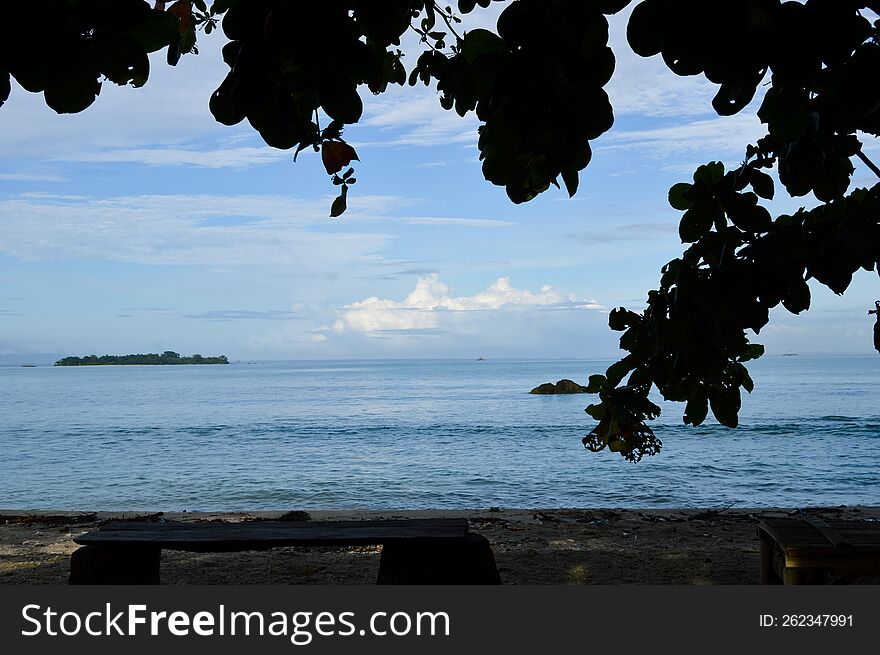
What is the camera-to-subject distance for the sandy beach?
652 centimetres

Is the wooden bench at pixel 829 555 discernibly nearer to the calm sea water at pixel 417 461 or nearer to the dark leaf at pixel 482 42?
the dark leaf at pixel 482 42

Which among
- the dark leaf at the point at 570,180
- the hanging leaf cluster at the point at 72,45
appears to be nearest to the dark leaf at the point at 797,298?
the dark leaf at the point at 570,180

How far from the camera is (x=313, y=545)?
174 inches

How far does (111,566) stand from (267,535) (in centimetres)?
102

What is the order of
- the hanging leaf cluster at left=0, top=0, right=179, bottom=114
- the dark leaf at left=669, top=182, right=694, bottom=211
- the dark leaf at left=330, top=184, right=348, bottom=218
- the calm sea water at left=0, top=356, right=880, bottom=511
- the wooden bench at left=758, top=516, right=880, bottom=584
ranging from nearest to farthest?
the hanging leaf cluster at left=0, top=0, right=179, bottom=114 → the dark leaf at left=330, top=184, right=348, bottom=218 → the dark leaf at left=669, top=182, right=694, bottom=211 → the wooden bench at left=758, top=516, right=880, bottom=584 → the calm sea water at left=0, top=356, right=880, bottom=511

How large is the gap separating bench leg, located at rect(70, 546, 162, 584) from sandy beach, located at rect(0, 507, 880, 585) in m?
1.75

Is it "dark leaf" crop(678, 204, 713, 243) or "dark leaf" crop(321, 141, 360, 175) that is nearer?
"dark leaf" crop(321, 141, 360, 175)

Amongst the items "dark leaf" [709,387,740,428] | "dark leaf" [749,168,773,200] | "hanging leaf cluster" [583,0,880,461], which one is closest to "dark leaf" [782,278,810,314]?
"hanging leaf cluster" [583,0,880,461]

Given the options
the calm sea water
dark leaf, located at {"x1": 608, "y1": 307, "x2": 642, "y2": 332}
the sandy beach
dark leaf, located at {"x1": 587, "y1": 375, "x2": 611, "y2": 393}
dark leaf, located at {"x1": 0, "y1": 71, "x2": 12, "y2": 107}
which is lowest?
the calm sea water

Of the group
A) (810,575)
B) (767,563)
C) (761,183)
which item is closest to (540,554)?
(767,563)

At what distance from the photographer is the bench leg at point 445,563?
4.56 m

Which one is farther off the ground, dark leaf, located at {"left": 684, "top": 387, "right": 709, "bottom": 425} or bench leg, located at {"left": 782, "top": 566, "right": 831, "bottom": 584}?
dark leaf, located at {"left": 684, "top": 387, "right": 709, "bottom": 425}

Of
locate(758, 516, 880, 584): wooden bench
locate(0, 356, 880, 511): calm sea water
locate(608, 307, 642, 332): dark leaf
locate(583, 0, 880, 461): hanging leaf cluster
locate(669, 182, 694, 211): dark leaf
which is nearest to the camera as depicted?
locate(583, 0, 880, 461): hanging leaf cluster

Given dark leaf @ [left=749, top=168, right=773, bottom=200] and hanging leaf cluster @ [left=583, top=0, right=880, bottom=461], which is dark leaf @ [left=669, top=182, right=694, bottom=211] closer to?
hanging leaf cluster @ [left=583, top=0, right=880, bottom=461]
